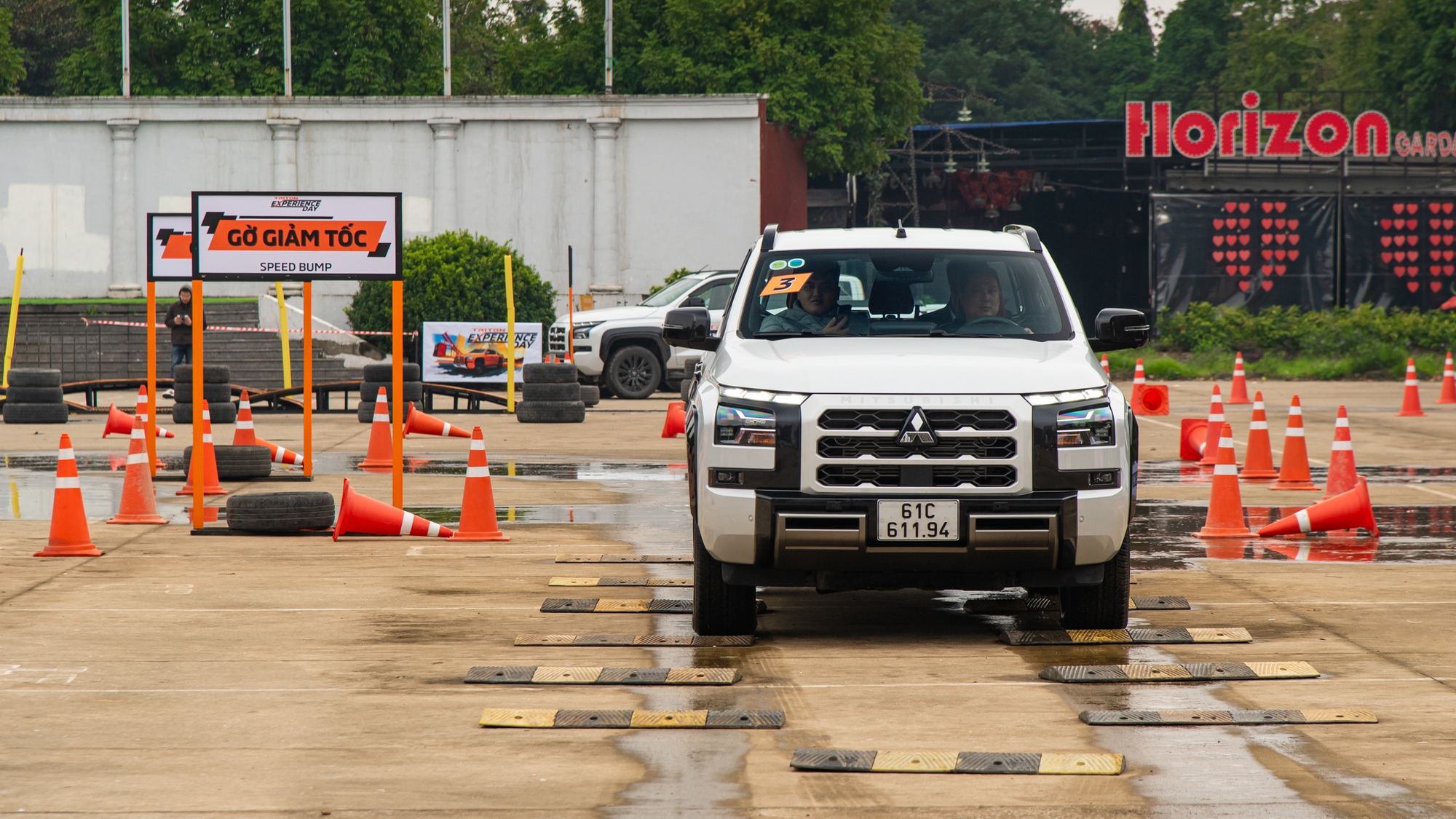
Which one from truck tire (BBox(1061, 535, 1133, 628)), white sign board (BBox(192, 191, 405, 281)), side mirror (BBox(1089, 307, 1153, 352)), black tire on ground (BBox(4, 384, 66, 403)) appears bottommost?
truck tire (BBox(1061, 535, 1133, 628))

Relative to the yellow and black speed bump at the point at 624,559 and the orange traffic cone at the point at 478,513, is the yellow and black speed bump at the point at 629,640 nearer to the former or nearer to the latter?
the yellow and black speed bump at the point at 624,559

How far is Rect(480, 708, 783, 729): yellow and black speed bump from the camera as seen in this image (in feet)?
20.1

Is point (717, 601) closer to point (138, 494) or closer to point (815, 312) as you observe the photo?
point (815, 312)

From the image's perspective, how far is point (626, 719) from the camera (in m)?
6.22

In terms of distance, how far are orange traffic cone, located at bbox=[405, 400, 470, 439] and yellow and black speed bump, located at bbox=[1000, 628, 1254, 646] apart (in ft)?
41.7

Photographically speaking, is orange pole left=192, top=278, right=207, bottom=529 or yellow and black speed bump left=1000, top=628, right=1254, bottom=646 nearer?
yellow and black speed bump left=1000, top=628, right=1254, bottom=646

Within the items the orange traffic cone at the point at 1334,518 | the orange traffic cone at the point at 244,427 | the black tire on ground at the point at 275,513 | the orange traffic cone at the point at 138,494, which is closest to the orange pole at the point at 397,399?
the black tire on ground at the point at 275,513

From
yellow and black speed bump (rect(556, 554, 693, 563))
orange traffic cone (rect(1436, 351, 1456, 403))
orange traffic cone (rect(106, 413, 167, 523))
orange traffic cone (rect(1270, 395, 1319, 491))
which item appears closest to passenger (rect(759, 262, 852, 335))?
yellow and black speed bump (rect(556, 554, 693, 563))

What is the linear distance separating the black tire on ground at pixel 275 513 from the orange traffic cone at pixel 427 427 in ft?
26.3

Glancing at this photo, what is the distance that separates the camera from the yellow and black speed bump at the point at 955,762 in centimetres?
549

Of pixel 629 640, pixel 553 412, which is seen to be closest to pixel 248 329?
pixel 553 412

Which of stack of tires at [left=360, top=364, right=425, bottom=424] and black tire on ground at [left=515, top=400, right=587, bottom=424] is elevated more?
stack of tires at [left=360, top=364, right=425, bottom=424]

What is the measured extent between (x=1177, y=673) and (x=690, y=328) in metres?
2.99

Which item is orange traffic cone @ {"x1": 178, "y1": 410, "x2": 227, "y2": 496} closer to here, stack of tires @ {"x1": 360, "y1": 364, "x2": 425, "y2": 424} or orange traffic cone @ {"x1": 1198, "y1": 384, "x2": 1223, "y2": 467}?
stack of tires @ {"x1": 360, "y1": 364, "x2": 425, "y2": 424}
